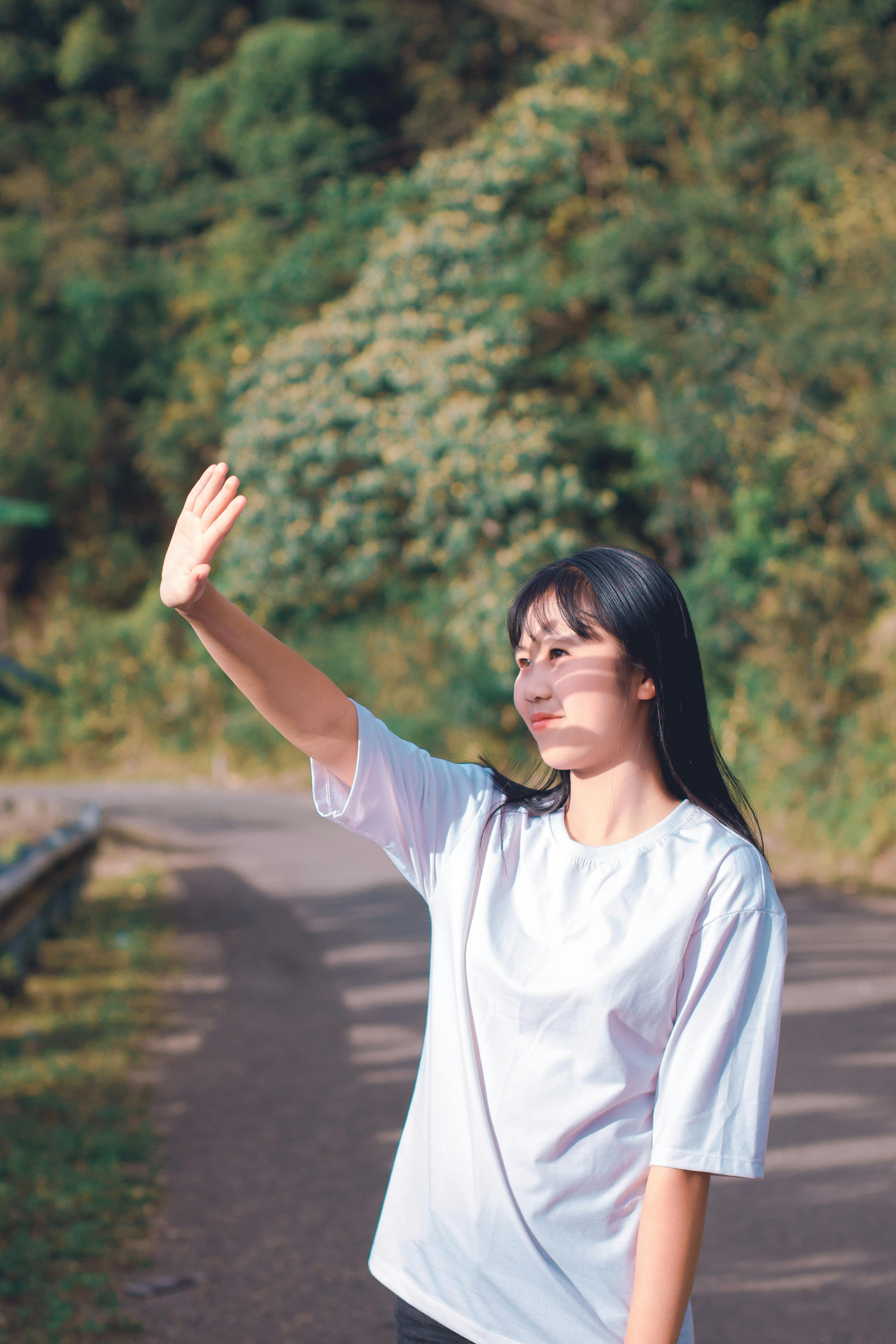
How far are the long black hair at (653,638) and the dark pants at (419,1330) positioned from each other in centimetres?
66

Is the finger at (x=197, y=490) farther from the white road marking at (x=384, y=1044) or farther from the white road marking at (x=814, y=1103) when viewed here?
the white road marking at (x=384, y=1044)

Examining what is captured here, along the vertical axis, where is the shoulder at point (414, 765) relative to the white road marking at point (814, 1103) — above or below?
above

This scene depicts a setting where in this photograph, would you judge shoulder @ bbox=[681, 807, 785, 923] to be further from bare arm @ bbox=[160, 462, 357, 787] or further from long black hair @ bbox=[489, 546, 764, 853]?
bare arm @ bbox=[160, 462, 357, 787]

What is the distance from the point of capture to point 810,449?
18.1 m

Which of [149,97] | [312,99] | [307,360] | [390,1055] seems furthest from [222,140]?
[390,1055]

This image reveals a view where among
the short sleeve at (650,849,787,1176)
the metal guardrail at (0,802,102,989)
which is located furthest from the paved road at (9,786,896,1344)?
the short sleeve at (650,849,787,1176)

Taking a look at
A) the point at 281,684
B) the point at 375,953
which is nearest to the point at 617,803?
the point at 281,684

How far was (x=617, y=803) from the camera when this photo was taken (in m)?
1.88

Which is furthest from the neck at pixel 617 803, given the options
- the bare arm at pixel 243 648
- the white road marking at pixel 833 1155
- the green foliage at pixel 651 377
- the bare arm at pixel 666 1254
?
the green foliage at pixel 651 377

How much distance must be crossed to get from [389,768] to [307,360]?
23.0m

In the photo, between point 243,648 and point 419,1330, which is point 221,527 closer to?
point 243,648

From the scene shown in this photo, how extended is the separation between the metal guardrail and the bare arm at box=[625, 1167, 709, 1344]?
226 inches

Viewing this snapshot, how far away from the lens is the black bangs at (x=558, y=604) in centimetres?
185

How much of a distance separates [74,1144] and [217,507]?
13.5 feet
